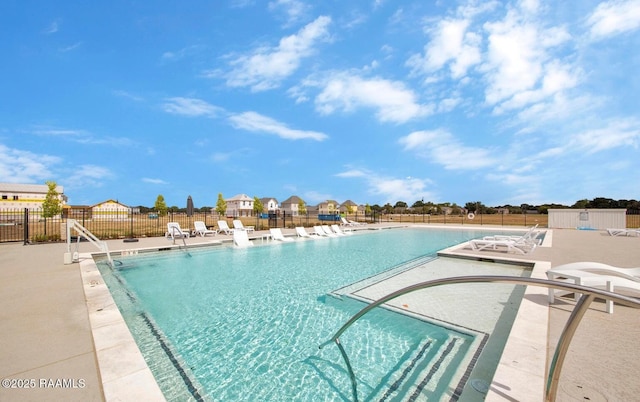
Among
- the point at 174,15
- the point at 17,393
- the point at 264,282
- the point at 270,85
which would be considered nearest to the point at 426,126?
the point at 270,85

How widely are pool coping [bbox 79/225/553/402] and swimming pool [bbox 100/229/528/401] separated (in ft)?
1.23

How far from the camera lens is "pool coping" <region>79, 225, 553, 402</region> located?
207 centimetres

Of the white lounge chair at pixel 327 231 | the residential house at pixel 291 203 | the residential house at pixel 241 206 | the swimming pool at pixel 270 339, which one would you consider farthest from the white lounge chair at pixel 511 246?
the residential house at pixel 291 203

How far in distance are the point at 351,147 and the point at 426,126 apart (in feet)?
56.1

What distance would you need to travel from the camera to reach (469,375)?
104 inches

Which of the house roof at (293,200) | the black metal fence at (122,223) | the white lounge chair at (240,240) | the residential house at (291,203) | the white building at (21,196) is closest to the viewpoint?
the white lounge chair at (240,240)

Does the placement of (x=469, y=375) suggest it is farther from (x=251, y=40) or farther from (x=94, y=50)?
(x=94, y=50)

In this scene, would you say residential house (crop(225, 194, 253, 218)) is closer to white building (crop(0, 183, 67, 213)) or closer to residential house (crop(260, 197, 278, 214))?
residential house (crop(260, 197, 278, 214))

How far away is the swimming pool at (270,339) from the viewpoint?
8.75 ft

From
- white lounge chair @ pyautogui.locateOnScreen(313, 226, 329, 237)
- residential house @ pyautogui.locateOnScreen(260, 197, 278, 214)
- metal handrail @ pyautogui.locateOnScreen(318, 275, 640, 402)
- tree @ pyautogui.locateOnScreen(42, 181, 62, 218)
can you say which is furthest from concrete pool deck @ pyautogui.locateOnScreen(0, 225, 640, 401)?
residential house @ pyautogui.locateOnScreen(260, 197, 278, 214)

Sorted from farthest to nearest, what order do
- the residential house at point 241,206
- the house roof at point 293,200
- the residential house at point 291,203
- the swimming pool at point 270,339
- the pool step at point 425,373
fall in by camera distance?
the house roof at point 293,200 → the residential house at point 291,203 → the residential house at point 241,206 → the swimming pool at point 270,339 → the pool step at point 425,373

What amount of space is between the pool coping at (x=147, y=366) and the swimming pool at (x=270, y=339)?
374mm

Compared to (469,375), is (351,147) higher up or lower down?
higher up

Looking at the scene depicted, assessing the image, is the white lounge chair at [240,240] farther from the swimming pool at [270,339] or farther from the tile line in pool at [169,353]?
the tile line in pool at [169,353]
